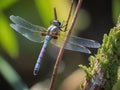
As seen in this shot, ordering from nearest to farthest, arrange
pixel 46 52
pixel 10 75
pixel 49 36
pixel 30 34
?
pixel 49 36 < pixel 30 34 < pixel 10 75 < pixel 46 52

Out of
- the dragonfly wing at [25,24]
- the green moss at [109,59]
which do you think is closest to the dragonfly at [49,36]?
the dragonfly wing at [25,24]

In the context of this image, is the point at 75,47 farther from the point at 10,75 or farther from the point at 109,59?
the point at 109,59

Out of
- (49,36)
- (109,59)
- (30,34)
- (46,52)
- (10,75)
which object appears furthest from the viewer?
(46,52)

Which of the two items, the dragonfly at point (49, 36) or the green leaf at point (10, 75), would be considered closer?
the dragonfly at point (49, 36)

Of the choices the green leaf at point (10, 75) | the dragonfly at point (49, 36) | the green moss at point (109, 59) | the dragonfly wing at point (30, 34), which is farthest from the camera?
the green leaf at point (10, 75)

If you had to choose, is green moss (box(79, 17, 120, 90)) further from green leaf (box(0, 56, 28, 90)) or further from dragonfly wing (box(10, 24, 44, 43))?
green leaf (box(0, 56, 28, 90))

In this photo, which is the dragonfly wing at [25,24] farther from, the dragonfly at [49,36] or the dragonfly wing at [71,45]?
the dragonfly wing at [71,45]

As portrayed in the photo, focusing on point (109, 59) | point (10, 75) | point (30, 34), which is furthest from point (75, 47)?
point (109, 59)
